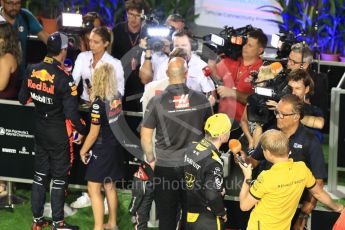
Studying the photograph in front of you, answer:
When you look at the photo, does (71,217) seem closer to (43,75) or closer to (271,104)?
(43,75)

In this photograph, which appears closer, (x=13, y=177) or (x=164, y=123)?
(x=164, y=123)

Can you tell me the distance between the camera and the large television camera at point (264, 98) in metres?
6.27

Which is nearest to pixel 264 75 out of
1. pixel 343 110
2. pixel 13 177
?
pixel 343 110

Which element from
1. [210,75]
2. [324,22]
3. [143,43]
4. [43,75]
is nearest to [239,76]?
[210,75]

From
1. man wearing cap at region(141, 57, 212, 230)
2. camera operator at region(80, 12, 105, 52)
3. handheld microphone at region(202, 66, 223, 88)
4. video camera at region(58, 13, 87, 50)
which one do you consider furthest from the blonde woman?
camera operator at region(80, 12, 105, 52)

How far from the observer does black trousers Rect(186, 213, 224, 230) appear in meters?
5.69

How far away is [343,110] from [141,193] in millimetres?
2599

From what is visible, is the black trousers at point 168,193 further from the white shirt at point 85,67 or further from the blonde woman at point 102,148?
the white shirt at point 85,67

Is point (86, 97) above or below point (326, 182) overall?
→ above

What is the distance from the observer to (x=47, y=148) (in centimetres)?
690

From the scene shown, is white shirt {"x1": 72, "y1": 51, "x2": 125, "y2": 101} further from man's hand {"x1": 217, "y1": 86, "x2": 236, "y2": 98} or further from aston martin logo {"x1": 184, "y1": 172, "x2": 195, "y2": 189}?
aston martin logo {"x1": 184, "y1": 172, "x2": 195, "y2": 189}

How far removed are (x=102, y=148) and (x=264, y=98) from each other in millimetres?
1668

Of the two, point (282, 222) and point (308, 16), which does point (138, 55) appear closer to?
point (282, 222)

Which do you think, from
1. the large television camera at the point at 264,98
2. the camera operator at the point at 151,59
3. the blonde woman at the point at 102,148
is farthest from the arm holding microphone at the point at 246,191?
the camera operator at the point at 151,59
